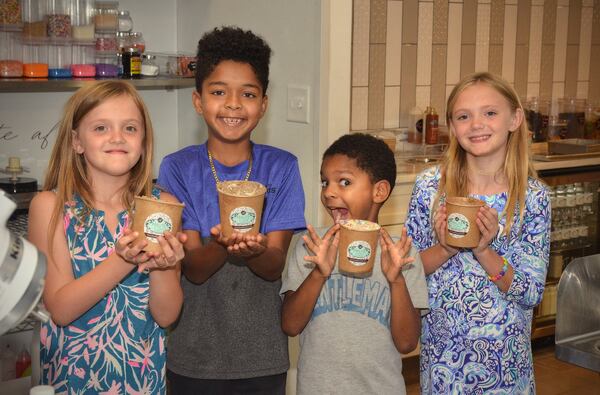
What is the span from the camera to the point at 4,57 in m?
3.34

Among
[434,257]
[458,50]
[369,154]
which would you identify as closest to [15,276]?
[369,154]

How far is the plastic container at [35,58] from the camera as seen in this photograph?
3324mm

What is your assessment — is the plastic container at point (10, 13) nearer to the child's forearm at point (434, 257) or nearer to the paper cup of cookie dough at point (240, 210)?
the paper cup of cookie dough at point (240, 210)

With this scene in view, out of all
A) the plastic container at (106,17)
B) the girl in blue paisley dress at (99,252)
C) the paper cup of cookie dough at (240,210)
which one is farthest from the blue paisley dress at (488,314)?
the plastic container at (106,17)

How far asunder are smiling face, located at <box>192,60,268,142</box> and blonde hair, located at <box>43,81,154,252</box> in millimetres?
205

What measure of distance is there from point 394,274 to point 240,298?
0.40m

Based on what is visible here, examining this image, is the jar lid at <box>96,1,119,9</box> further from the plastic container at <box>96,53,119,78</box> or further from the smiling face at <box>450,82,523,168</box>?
the smiling face at <box>450,82,523,168</box>

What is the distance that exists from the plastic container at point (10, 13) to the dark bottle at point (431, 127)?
195cm

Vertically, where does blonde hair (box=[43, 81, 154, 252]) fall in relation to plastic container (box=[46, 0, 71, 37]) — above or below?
below

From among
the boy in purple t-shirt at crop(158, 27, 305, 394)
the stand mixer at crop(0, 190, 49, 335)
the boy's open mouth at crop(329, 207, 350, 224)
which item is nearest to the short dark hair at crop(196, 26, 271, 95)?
the boy in purple t-shirt at crop(158, 27, 305, 394)

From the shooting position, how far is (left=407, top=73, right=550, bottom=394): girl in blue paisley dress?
2.17 m

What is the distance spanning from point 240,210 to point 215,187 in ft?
0.89

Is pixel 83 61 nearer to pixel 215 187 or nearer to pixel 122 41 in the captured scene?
pixel 122 41

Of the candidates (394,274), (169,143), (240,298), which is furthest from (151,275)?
(169,143)
